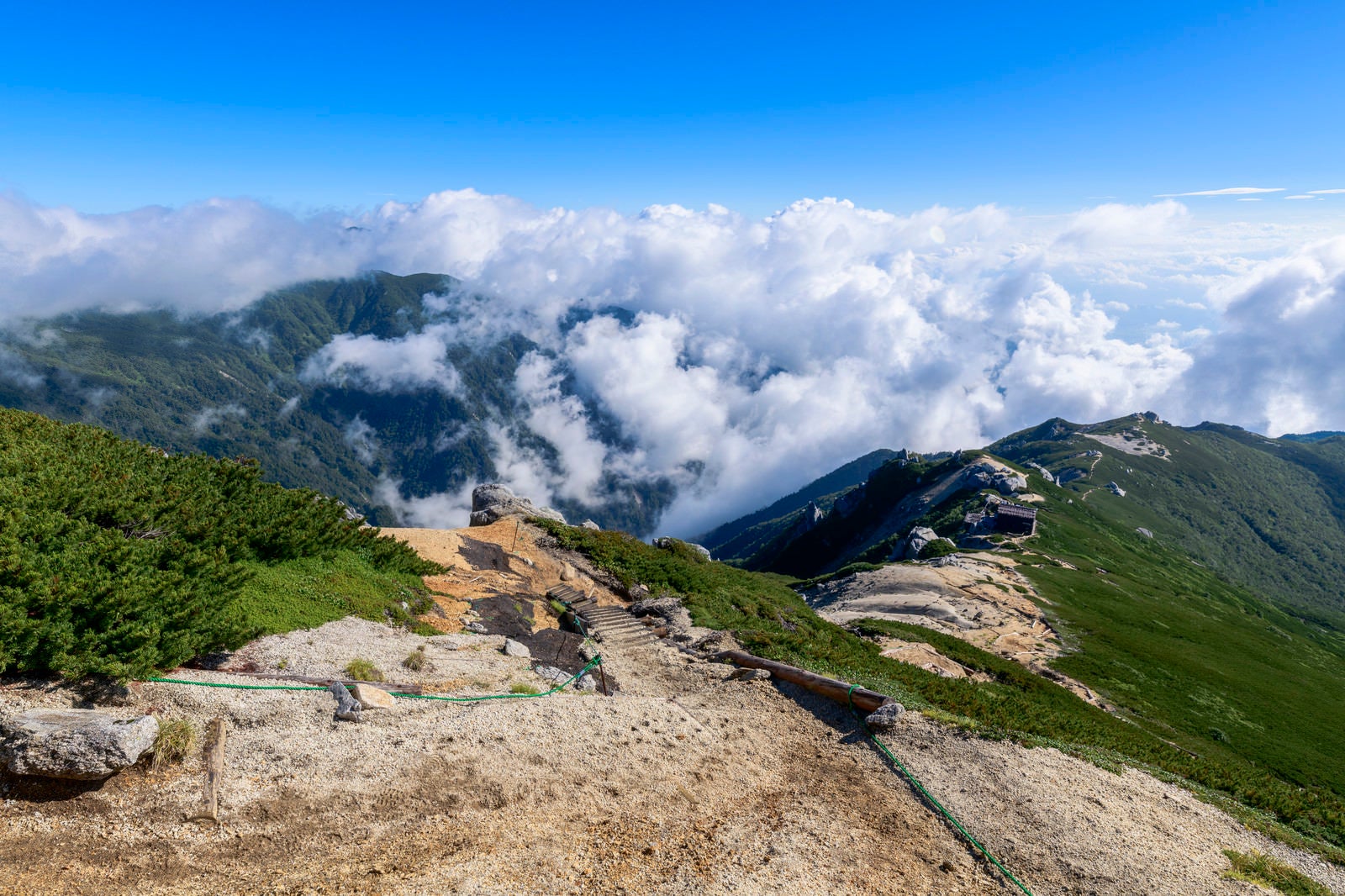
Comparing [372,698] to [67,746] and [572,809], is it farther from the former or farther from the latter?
[572,809]

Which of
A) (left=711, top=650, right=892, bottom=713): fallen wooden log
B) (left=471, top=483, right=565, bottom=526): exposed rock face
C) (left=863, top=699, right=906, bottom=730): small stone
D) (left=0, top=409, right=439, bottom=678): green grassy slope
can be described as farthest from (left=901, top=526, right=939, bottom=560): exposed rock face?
(left=0, top=409, right=439, bottom=678): green grassy slope

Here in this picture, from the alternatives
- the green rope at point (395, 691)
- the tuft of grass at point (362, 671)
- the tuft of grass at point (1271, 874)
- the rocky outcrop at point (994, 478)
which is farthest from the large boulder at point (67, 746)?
the rocky outcrop at point (994, 478)

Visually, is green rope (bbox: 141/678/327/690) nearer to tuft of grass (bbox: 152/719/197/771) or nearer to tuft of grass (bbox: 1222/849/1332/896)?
tuft of grass (bbox: 152/719/197/771)

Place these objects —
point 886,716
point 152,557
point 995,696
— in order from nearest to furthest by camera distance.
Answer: point 152,557 < point 886,716 < point 995,696

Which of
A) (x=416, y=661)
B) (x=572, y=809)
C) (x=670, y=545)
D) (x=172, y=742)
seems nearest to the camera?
(x=172, y=742)

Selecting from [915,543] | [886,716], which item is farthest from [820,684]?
[915,543]

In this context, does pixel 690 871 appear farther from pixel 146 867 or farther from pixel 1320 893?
pixel 1320 893

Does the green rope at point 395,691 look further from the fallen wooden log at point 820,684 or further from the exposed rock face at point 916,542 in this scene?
the exposed rock face at point 916,542
